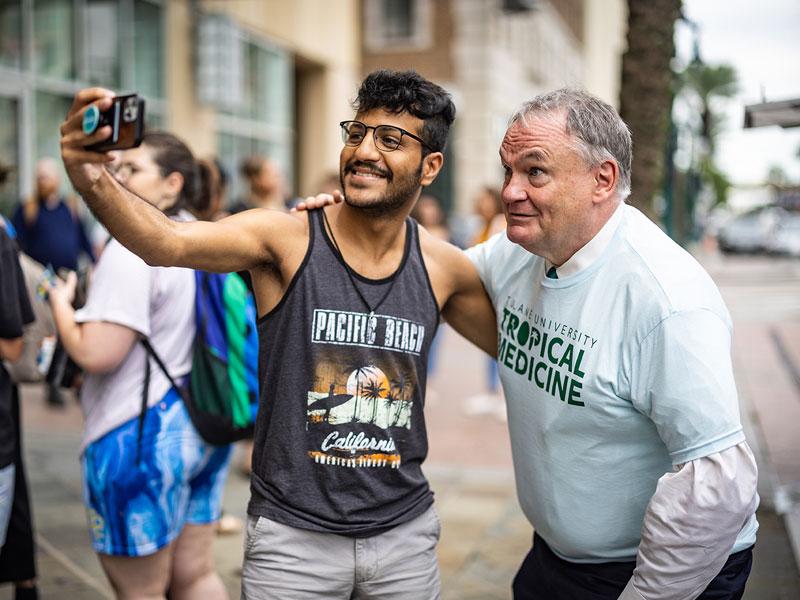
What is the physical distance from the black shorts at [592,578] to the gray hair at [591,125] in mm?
949

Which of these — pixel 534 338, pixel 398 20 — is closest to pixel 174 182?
pixel 534 338

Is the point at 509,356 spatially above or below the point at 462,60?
below

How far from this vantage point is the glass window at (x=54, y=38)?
36.4 ft

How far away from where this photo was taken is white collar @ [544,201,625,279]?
2264mm

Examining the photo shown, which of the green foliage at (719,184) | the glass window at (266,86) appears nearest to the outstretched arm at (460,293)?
the glass window at (266,86)

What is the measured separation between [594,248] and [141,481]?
5.22ft

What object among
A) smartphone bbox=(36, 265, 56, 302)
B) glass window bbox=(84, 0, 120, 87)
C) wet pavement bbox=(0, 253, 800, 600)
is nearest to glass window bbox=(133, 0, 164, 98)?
glass window bbox=(84, 0, 120, 87)

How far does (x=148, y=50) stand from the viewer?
13047mm

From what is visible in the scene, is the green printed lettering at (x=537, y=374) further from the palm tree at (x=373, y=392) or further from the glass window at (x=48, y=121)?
the glass window at (x=48, y=121)

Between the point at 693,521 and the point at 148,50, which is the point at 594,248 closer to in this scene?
the point at 693,521

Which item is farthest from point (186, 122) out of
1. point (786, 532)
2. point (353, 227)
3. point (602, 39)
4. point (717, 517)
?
point (602, 39)

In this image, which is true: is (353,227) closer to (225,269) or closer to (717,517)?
(225,269)

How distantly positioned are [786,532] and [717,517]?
3246 mm

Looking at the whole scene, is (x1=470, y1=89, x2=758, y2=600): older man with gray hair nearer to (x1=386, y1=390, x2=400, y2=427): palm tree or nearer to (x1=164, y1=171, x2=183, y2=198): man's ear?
(x1=386, y1=390, x2=400, y2=427): palm tree
